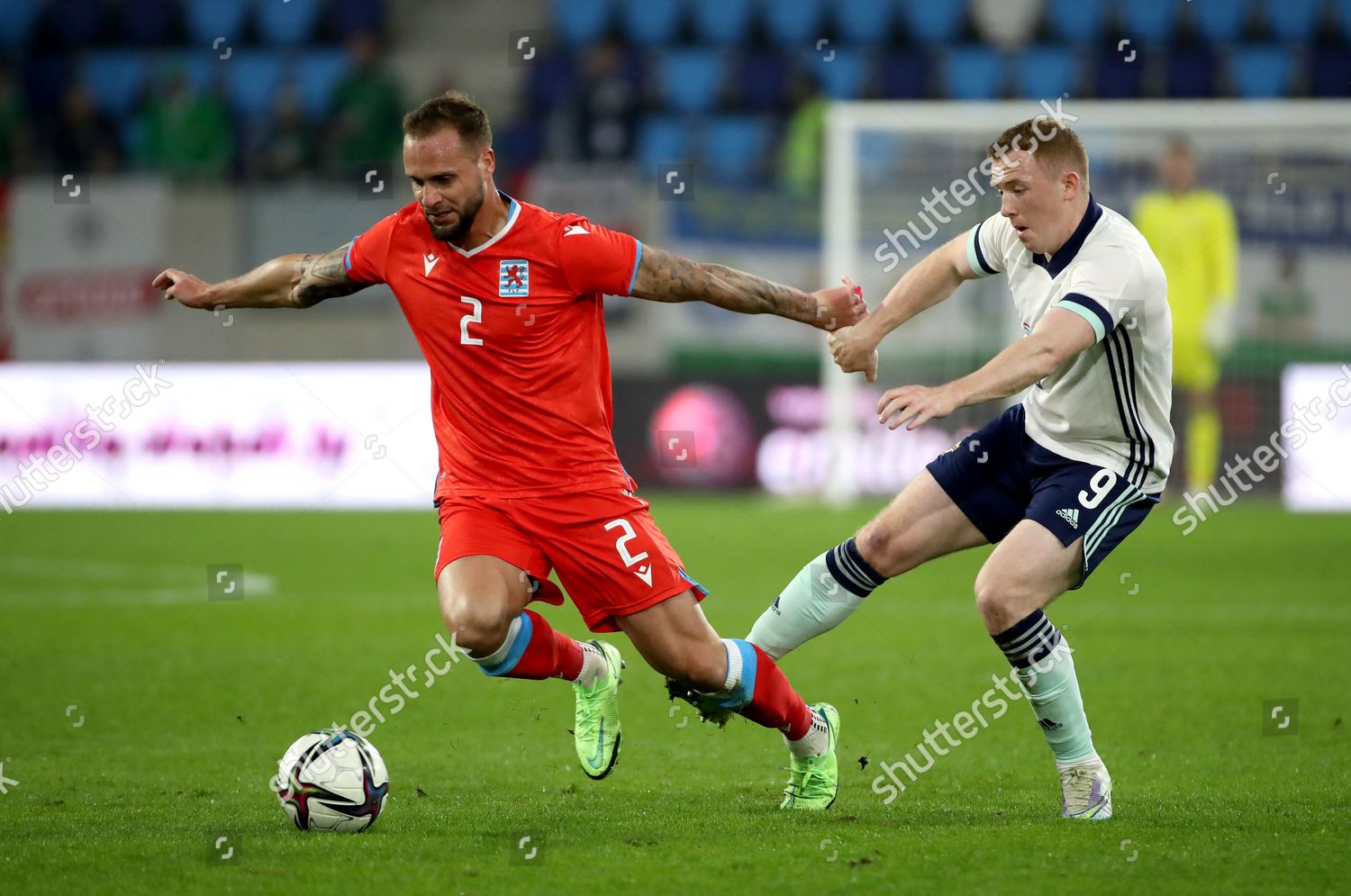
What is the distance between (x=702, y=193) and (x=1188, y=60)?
19.7 ft

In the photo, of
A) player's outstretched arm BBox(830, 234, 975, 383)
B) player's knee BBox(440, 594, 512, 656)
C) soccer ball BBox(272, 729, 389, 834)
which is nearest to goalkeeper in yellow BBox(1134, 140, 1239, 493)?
player's outstretched arm BBox(830, 234, 975, 383)

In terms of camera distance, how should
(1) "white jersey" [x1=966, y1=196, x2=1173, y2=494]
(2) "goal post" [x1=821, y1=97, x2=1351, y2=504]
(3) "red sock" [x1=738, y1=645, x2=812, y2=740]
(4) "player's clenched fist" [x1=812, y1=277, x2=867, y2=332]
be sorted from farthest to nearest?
(2) "goal post" [x1=821, y1=97, x2=1351, y2=504] < (4) "player's clenched fist" [x1=812, y1=277, x2=867, y2=332] < (3) "red sock" [x1=738, y1=645, x2=812, y2=740] < (1) "white jersey" [x1=966, y1=196, x2=1173, y2=494]

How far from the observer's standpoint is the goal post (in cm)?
1406

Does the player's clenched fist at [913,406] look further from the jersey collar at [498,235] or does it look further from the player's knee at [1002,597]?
the jersey collar at [498,235]

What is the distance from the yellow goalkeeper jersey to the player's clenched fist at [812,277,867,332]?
347 inches

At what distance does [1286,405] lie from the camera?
14.9 m

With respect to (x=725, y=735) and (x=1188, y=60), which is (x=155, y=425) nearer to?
(x=725, y=735)

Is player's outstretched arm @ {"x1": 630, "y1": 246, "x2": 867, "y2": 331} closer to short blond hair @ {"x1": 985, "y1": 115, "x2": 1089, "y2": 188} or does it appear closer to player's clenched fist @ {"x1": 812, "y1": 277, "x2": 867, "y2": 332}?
player's clenched fist @ {"x1": 812, "y1": 277, "x2": 867, "y2": 332}

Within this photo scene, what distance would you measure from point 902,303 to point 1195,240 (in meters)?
8.78

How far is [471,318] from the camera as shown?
16.5 feet

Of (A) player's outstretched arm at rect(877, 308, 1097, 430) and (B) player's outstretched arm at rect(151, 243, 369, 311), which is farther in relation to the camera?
(B) player's outstretched arm at rect(151, 243, 369, 311)

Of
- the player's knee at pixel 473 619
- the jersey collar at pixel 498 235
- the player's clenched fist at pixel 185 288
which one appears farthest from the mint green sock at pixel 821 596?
the player's clenched fist at pixel 185 288

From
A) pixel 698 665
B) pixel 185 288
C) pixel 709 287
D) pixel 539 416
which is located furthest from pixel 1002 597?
pixel 185 288

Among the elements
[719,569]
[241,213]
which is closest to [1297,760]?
[719,569]
